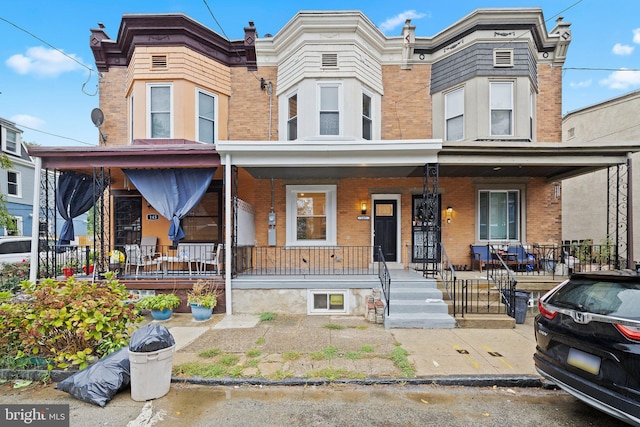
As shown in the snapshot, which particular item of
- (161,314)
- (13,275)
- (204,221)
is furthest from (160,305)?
(13,275)

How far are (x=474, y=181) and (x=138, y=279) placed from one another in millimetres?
10270

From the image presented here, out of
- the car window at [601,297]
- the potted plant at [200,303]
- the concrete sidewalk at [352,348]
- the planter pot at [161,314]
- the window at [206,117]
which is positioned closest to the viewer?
the car window at [601,297]

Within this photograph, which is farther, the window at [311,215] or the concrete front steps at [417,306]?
the window at [311,215]

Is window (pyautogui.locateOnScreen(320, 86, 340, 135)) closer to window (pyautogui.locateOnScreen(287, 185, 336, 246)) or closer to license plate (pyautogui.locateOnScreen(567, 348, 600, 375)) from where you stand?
window (pyautogui.locateOnScreen(287, 185, 336, 246))

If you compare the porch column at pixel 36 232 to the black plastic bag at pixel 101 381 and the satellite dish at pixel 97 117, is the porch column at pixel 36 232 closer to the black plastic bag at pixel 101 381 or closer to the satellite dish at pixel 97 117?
the satellite dish at pixel 97 117

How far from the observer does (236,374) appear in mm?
4312

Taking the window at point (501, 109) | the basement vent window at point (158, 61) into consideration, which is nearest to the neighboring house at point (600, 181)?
the window at point (501, 109)

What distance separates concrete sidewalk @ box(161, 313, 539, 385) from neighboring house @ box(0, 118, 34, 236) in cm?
1960

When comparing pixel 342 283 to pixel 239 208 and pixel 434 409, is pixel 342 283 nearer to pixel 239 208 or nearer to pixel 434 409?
pixel 239 208

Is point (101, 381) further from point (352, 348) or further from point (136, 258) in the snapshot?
point (136, 258)

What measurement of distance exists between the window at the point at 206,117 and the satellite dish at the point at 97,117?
3248mm

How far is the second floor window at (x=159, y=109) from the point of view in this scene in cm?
952

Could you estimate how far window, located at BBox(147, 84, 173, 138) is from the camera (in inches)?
375

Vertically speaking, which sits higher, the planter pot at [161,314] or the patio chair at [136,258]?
the patio chair at [136,258]
